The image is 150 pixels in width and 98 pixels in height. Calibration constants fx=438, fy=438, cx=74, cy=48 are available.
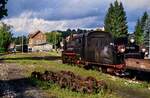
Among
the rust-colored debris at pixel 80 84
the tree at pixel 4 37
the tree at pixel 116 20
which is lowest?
the rust-colored debris at pixel 80 84

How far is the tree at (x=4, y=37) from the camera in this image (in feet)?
363

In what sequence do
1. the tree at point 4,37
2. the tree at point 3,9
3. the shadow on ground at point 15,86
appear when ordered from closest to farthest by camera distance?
the shadow on ground at point 15,86 → the tree at point 3,9 → the tree at point 4,37

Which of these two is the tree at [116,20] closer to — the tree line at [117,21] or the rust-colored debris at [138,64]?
the tree line at [117,21]

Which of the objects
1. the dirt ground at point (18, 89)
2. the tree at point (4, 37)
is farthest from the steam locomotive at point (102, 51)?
the tree at point (4, 37)

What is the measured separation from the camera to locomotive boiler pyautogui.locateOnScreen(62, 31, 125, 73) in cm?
2669

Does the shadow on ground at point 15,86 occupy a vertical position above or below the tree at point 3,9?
below

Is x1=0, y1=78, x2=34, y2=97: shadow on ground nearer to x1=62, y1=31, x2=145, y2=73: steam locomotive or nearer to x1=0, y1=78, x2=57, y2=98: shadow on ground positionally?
x1=0, y1=78, x2=57, y2=98: shadow on ground

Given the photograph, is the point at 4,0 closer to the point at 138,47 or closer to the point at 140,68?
the point at 138,47

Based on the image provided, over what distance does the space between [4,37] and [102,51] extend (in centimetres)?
8694

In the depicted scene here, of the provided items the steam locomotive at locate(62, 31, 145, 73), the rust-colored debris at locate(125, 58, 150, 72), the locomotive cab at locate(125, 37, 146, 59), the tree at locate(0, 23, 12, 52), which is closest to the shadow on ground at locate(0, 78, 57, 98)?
the rust-colored debris at locate(125, 58, 150, 72)

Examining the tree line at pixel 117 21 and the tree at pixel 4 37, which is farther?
the tree line at pixel 117 21

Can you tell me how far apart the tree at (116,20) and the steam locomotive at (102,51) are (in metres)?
97.4

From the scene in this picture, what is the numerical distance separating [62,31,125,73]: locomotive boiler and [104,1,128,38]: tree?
96.6 metres

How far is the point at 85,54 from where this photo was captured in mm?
31656
